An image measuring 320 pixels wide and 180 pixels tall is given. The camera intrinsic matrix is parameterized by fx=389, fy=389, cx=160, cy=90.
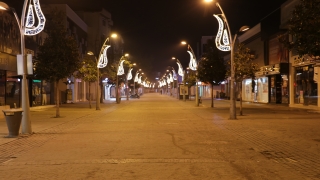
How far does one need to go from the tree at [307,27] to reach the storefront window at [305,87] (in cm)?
2057

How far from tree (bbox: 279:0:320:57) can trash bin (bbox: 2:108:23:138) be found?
10.5 meters

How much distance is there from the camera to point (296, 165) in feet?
31.1

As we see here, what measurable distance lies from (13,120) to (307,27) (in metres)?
11.0

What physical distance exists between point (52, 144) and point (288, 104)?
2827 centimetres

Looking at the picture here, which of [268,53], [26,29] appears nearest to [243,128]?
[26,29]

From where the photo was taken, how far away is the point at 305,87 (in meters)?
32.8

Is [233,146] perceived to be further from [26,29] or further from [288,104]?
[288,104]

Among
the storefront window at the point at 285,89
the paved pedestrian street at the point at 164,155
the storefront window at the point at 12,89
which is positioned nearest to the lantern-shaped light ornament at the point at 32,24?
the paved pedestrian street at the point at 164,155

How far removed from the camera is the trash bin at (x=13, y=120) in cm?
1490

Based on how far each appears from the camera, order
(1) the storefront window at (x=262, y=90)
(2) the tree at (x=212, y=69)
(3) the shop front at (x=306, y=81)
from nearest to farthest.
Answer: (3) the shop front at (x=306, y=81) < (2) the tree at (x=212, y=69) < (1) the storefront window at (x=262, y=90)

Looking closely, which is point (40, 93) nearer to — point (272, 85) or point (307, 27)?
point (272, 85)

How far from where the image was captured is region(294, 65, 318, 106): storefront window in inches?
1231

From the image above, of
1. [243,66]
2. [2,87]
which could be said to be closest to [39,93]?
[2,87]

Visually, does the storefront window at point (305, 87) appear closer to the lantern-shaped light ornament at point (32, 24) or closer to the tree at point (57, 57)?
the tree at point (57, 57)
